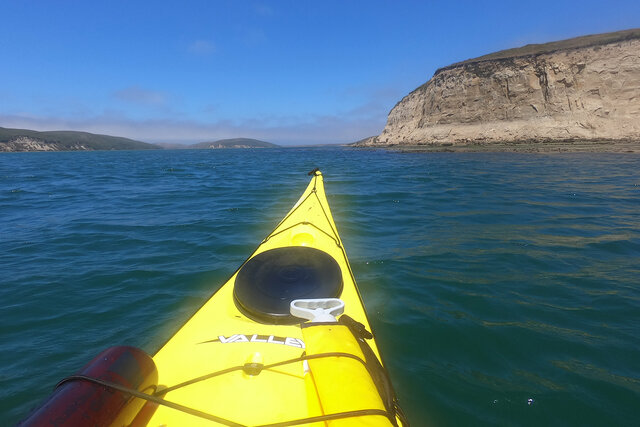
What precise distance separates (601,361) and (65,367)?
5227mm

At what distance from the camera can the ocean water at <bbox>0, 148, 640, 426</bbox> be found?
2.47 metres

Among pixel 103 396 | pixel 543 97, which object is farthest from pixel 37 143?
pixel 543 97

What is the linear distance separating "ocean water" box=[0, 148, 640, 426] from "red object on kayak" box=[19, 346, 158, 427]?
1.68 meters

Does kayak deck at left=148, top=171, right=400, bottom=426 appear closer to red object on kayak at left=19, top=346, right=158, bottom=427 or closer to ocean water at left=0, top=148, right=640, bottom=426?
red object on kayak at left=19, top=346, right=158, bottom=427

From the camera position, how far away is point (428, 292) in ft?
13.2

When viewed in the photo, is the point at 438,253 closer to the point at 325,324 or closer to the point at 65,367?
the point at 325,324

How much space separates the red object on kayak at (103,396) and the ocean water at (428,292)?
1.68 metres

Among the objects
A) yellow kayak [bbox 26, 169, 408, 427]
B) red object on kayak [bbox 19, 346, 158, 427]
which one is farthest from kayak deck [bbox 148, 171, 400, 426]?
red object on kayak [bbox 19, 346, 158, 427]

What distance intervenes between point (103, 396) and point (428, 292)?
3.76 meters

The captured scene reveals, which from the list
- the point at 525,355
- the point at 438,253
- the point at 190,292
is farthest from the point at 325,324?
the point at 438,253

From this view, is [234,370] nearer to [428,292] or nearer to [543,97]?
[428,292]

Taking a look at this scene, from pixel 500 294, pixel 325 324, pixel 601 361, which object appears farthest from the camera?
pixel 500 294

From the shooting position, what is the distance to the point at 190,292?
4.18 metres

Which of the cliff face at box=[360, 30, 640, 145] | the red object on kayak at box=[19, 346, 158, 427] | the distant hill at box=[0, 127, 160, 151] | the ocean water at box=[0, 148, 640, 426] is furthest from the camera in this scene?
the distant hill at box=[0, 127, 160, 151]
